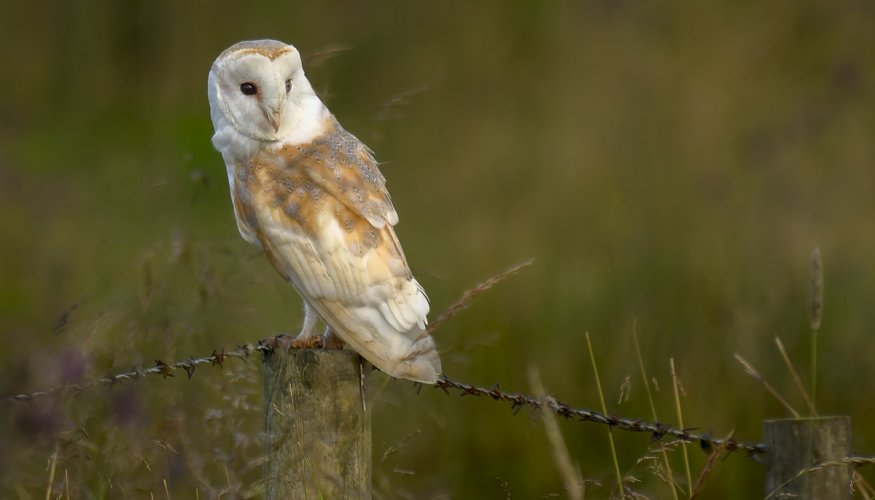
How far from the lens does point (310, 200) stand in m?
2.99

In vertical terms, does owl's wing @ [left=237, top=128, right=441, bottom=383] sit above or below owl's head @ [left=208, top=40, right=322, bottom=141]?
below

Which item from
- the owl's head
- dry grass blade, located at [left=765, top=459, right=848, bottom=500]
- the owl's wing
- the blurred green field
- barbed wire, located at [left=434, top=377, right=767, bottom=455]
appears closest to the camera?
dry grass blade, located at [left=765, top=459, right=848, bottom=500]

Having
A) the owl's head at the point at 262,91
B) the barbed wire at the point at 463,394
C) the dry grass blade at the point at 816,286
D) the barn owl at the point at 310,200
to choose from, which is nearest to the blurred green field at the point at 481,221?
the barbed wire at the point at 463,394

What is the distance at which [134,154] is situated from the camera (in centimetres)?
695

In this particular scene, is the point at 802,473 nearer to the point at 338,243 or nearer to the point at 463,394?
the point at 463,394

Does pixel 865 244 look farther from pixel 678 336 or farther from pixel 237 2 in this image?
pixel 237 2

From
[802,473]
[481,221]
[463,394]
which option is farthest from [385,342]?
[481,221]

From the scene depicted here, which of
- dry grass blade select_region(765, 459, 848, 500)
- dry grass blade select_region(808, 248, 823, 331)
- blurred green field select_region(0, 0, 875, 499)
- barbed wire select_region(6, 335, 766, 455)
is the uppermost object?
dry grass blade select_region(808, 248, 823, 331)

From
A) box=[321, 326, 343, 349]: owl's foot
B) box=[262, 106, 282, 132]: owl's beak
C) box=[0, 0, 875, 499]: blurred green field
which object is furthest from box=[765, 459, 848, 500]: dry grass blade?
box=[262, 106, 282, 132]: owl's beak

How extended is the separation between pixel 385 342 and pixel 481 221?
2.58 m

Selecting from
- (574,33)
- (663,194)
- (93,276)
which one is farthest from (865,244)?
(93,276)

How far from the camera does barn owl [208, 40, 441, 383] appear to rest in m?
2.85

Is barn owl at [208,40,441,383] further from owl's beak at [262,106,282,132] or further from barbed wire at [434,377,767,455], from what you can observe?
barbed wire at [434,377,767,455]

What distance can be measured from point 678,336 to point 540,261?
0.79 metres
